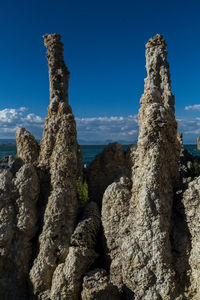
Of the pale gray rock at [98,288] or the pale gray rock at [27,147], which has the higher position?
the pale gray rock at [27,147]

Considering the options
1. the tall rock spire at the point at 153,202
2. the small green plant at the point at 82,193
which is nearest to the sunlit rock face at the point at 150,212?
the tall rock spire at the point at 153,202

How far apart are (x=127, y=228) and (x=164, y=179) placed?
178 cm

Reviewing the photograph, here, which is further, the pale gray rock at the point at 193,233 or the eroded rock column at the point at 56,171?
the eroded rock column at the point at 56,171

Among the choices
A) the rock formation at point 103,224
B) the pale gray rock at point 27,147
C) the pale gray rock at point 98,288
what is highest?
the pale gray rock at point 27,147

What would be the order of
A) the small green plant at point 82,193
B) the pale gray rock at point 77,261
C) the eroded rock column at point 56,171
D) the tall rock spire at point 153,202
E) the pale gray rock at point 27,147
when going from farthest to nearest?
the pale gray rock at point 27,147 < the small green plant at point 82,193 < the eroded rock column at point 56,171 < the pale gray rock at point 77,261 < the tall rock spire at point 153,202

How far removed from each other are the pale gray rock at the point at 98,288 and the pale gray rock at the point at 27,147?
4.51 m

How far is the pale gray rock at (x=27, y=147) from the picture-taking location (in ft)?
31.6

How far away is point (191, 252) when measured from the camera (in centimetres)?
671

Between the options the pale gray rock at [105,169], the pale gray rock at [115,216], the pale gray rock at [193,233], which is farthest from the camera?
the pale gray rock at [105,169]

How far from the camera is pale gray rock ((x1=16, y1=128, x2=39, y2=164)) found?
379 inches

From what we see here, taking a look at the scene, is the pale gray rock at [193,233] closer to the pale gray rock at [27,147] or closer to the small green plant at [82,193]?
the small green plant at [82,193]

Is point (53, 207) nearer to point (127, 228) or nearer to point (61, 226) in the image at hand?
point (61, 226)

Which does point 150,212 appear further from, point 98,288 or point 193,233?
point 98,288

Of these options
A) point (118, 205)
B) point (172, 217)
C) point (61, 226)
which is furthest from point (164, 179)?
point (61, 226)
